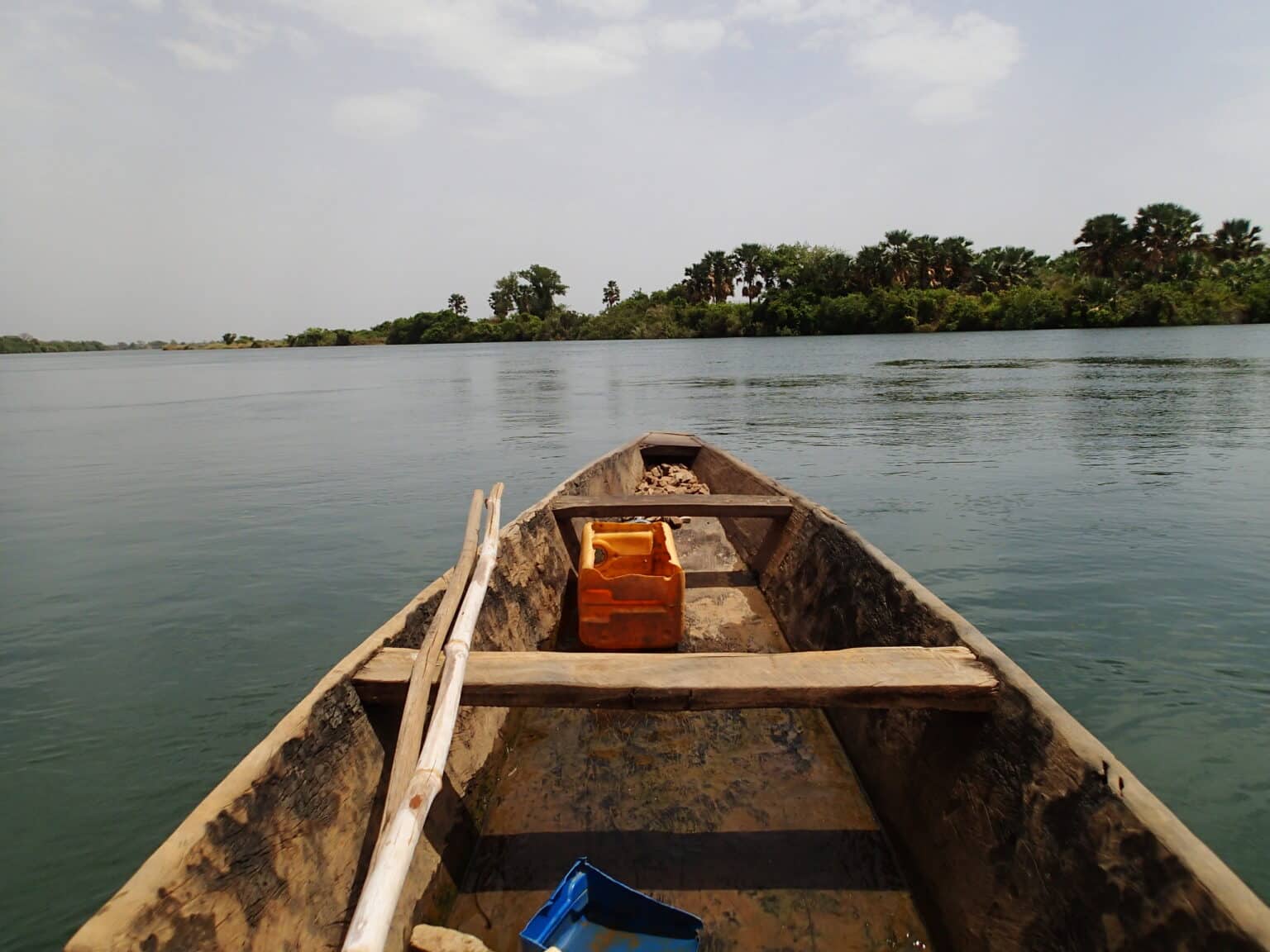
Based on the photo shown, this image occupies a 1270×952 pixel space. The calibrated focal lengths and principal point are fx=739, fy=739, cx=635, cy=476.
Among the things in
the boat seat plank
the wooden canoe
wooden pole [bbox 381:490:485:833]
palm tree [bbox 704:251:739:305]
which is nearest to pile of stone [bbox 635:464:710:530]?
the boat seat plank

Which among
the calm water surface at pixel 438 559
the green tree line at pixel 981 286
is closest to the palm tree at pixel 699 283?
the green tree line at pixel 981 286

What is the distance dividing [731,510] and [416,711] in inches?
142

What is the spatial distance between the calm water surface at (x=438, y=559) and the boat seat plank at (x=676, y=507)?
1959 mm

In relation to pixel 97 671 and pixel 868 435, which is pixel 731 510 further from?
pixel 868 435

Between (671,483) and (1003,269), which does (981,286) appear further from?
(671,483)

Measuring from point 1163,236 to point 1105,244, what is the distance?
4.31m

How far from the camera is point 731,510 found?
18.2 ft

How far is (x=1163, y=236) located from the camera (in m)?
64.1

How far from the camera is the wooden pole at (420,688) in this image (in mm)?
1957

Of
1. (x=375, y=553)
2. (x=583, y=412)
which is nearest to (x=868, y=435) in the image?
(x=583, y=412)

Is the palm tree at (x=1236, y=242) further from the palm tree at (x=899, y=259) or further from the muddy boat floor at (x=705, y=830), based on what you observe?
the muddy boat floor at (x=705, y=830)

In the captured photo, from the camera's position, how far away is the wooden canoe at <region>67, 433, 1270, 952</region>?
176 cm

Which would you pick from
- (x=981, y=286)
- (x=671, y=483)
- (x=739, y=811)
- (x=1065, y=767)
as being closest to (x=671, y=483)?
(x=671, y=483)

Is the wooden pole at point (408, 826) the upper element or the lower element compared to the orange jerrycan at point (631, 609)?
upper
